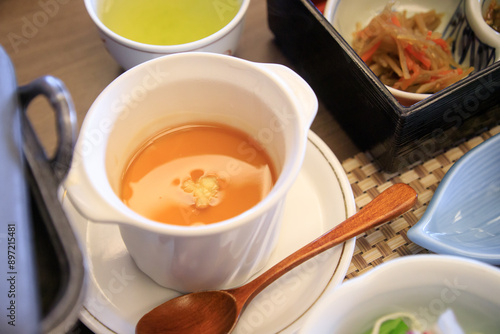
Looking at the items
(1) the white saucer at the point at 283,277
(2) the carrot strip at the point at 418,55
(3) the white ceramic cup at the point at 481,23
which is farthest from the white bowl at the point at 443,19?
(1) the white saucer at the point at 283,277

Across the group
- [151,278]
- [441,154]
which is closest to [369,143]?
[441,154]

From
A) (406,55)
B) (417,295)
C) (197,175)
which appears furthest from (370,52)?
(417,295)

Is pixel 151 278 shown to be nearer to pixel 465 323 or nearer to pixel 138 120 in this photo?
pixel 138 120

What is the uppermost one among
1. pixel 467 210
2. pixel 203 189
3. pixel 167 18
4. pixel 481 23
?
pixel 167 18

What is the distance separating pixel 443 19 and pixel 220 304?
0.85 metres

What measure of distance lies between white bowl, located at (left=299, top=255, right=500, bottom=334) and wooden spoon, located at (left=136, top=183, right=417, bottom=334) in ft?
0.64

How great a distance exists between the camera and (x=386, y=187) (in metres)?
0.99

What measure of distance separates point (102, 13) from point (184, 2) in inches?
7.1

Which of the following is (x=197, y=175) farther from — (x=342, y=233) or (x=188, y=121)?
(x=342, y=233)

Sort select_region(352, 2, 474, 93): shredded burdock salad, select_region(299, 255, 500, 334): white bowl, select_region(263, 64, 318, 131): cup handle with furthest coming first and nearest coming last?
select_region(352, 2, 474, 93): shredded burdock salad → select_region(263, 64, 318, 131): cup handle → select_region(299, 255, 500, 334): white bowl

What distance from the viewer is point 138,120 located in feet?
2.59

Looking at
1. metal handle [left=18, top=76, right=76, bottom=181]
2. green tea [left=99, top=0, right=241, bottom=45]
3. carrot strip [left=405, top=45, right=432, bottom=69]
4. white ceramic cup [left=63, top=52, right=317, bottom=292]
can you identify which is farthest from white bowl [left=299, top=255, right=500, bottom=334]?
green tea [left=99, top=0, right=241, bottom=45]

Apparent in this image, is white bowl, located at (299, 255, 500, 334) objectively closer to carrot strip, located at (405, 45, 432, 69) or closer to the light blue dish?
the light blue dish

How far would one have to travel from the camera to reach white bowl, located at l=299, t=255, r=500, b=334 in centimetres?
57
